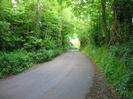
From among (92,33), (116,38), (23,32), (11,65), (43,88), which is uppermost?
(23,32)

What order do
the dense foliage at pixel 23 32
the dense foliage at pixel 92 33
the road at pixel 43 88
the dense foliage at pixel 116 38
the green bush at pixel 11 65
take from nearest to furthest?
the road at pixel 43 88 < the dense foliage at pixel 116 38 < the dense foliage at pixel 92 33 < the green bush at pixel 11 65 < the dense foliage at pixel 23 32

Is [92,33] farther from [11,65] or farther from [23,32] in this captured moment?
[11,65]

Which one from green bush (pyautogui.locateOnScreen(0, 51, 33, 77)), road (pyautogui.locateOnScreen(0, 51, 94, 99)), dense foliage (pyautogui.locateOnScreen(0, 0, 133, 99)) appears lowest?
road (pyautogui.locateOnScreen(0, 51, 94, 99))

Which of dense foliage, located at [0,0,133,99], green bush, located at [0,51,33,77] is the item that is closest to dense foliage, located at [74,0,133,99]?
dense foliage, located at [0,0,133,99]

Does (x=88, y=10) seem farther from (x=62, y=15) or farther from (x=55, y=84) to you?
(x=62, y=15)

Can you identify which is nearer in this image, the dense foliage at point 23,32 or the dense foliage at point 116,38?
the dense foliage at point 116,38

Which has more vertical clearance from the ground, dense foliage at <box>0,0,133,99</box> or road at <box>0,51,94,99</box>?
dense foliage at <box>0,0,133,99</box>

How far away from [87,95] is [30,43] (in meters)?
15.7

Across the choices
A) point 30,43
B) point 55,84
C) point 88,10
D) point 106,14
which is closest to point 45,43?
point 30,43

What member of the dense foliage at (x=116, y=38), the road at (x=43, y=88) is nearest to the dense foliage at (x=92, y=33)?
the dense foliage at (x=116, y=38)

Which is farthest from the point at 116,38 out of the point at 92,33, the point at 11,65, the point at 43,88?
the point at 92,33

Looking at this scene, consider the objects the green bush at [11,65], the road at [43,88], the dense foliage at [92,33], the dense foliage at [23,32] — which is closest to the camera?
the road at [43,88]

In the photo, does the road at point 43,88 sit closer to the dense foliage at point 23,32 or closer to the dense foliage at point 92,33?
the dense foliage at point 92,33

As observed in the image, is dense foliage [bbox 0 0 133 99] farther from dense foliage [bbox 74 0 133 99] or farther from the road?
the road
